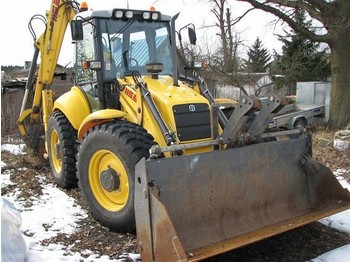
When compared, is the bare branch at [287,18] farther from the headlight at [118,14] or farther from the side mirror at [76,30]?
the side mirror at [76,30]

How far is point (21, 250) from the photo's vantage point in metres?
3.63

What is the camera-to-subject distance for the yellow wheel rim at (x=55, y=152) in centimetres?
669

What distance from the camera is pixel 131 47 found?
18.6ft

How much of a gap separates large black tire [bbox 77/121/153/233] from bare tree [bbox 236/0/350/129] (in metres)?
9.44

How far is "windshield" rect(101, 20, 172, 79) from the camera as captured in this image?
5562 mm

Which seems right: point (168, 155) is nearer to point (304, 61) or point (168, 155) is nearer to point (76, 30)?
point (76, 30)

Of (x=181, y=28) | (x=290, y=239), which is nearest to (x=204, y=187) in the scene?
(x=290, y=239)

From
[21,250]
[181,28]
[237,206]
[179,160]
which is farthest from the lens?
[181,28]

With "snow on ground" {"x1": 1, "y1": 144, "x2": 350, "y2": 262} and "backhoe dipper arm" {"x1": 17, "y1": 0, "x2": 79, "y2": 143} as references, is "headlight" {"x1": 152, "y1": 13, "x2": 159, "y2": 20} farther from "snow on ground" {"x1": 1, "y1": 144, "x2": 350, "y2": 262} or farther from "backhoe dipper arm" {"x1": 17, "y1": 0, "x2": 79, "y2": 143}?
"snow on ground" {"x1": 1, "y1": 144, "x2": 350, "y2": 262}

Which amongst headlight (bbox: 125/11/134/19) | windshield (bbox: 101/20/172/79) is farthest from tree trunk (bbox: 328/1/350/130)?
headlight (bbox: 125/11/134/19)

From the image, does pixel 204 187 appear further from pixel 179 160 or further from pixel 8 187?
pixel 8 187

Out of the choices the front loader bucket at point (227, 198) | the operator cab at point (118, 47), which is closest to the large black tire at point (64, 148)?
the operator cab at point (118, 47)

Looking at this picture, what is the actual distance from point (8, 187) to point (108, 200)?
2.40m

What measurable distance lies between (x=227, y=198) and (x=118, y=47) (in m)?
2.57
